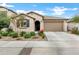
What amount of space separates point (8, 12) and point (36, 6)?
1185 mm

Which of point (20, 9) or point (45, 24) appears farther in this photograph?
point (45, 24)

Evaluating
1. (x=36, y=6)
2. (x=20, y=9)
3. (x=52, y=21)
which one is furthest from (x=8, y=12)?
(x=52, y=21)

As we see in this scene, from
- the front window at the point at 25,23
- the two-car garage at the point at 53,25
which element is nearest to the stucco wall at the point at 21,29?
the front window at the point at 25,23

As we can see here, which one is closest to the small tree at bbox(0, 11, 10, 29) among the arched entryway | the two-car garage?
→ the arched entryway

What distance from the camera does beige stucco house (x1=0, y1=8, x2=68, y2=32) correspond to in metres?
9.37

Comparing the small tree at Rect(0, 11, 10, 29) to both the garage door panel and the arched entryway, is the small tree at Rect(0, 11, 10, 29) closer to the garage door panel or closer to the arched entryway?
the arched entryway

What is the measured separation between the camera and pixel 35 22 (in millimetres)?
9820

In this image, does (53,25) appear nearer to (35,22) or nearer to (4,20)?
(35,22)

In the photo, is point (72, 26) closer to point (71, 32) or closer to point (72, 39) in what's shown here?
point (71, 32)

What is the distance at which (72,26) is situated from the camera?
377 inches

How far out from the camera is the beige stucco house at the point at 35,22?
9.37 m

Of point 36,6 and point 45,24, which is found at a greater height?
point 36,6

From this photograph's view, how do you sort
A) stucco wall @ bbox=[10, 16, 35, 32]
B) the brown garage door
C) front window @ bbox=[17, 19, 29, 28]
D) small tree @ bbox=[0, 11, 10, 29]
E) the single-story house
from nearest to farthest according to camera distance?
small tree @ bbox=[0, 11, 10, 29] → stucco wall @ bbox=[10, 16, 35, 32] → the single-story house → front window @ bbox=[17, 19, 29, 28] → the brown garage door

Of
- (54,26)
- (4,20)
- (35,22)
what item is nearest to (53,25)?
(54,26)
